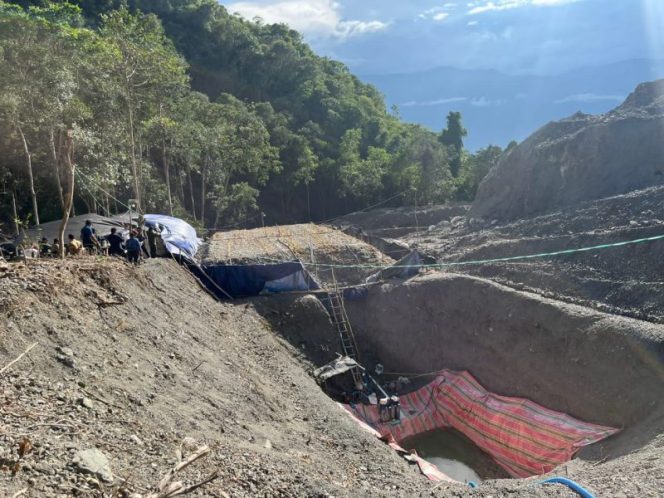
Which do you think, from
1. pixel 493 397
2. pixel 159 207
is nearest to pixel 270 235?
pixel 159 207

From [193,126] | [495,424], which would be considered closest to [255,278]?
[495,424]

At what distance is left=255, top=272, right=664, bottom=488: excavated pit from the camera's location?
9.97 meters

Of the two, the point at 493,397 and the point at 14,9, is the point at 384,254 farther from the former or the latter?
the point at 14,9

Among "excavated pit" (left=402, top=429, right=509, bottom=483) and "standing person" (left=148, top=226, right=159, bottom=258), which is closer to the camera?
"excavated pit" (left=402, top=429, right=509, bottom=483)

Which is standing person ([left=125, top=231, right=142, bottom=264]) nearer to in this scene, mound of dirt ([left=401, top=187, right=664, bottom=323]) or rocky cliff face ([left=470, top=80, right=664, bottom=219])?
mound of dirt ([left=401, top=187, right=664, bottom=323])

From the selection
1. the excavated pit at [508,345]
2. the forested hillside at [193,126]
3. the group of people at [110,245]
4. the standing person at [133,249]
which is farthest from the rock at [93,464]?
the excavated pit at [508,345]

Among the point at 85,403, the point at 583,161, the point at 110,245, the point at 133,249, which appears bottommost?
the point at 85,403

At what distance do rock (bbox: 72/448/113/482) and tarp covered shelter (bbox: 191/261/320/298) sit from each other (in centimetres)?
943

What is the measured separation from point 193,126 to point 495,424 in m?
17.6

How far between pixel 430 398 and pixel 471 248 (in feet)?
20.4

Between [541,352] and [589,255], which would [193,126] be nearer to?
[589,255]

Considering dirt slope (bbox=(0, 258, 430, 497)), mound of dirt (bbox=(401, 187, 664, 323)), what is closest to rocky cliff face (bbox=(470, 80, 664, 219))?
mound of dirt (bbox=(401, 187, 664, 323))

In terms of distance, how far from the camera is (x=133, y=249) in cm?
1098

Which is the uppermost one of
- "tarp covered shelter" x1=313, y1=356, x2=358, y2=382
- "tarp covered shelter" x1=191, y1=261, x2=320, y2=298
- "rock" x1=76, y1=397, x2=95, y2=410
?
"tarp covered shelter" x1=191, y1=261, x2=320, y2=298
